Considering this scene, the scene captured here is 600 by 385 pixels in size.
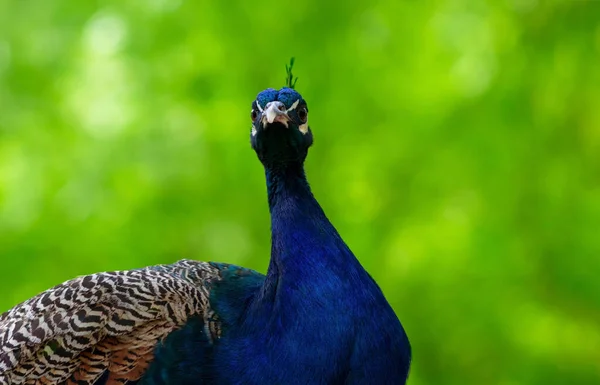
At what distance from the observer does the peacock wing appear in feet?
9.98

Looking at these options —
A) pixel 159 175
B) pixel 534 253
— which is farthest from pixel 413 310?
pixel 159 175

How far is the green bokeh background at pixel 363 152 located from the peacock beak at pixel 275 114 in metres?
2.17

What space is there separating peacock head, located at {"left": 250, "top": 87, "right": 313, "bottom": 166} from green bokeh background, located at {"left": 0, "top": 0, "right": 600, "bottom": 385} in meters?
1.95

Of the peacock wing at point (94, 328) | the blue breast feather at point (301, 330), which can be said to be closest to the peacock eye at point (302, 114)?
the blue breast feather at point (301, 330)

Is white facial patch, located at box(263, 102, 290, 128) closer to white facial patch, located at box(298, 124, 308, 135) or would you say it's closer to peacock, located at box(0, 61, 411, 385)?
peacock, located at box(0, 61, 411, 385)

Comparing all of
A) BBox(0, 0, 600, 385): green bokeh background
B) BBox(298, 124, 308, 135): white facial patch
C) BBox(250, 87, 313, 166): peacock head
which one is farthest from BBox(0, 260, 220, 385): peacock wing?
BBox(0, 0, 600, 385): green bokeh background

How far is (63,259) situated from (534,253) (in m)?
3.04

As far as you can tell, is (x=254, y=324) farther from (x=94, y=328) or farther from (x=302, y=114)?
(x=302, y=114)

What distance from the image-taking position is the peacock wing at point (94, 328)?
9.98ft

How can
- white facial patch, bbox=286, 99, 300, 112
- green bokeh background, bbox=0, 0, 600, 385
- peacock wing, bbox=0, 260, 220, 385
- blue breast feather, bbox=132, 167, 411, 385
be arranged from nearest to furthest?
blue breast feather, bbox=132, 167, 411, 385
peacock wing, bbox=0, 260, 220, 385
white facial patch, bbox=286, 99, 300, 112
green bokeh background, bbox=0, 0, 600, 385

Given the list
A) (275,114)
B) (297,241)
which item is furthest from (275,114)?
(297,241)

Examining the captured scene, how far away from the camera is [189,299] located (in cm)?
327

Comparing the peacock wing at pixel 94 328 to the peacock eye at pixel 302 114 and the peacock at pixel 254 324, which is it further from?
the peacock eye at pixel 302 114

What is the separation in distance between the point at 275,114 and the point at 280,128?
4.7 inches
